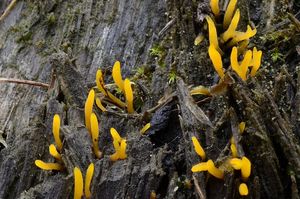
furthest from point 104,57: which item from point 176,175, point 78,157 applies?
point 176,175

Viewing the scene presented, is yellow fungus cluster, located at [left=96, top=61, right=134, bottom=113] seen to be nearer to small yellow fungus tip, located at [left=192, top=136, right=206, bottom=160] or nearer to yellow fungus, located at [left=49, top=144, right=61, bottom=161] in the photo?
yellow fungus, located at [left=49, top=144, right=61, bottom=161]

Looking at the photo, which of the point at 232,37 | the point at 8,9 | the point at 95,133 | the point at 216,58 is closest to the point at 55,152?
the point at 95,133

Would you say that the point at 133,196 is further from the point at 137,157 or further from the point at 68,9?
the point at 68,9

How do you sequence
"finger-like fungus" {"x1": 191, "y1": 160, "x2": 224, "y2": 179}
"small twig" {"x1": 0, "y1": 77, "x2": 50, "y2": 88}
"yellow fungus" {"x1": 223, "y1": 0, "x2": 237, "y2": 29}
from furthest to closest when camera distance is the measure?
"small twig" {"x1": 0, "y1": 77, "x2": 50, "y2": 88}, "yellow fungus" {"x1": 223, "y1": 0, "x2": 237, "y2": 29}, "finger-like fungus" {"x1": 191, "y1": 160, "x2": 224, "y2": 179}

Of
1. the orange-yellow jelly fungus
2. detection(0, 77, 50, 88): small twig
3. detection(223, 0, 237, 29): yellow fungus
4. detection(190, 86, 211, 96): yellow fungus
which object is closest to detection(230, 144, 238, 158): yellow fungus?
the orange-yellow jelly fungus

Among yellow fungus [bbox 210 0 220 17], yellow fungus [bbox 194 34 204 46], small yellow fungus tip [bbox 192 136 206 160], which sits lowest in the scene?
small yellow fungus tip [bbox 192 136 206 160]

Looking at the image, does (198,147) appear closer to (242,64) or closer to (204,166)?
(204,166)
